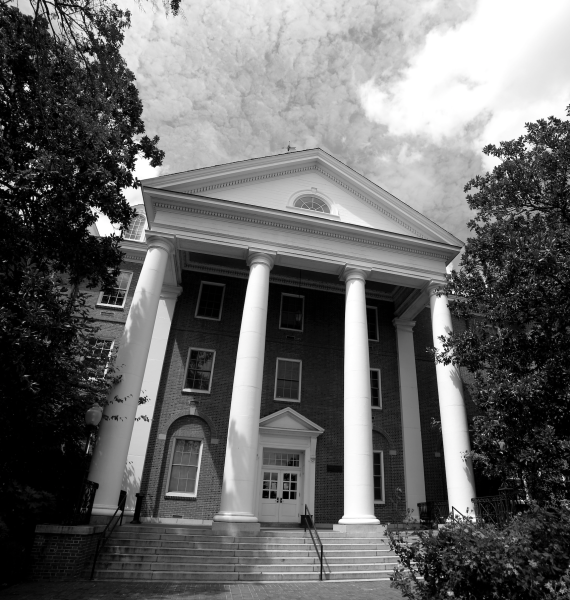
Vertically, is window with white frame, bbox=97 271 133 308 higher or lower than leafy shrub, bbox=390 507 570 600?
higher

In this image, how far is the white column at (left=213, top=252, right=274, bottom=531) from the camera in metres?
13.2

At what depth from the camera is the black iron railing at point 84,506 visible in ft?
34.8

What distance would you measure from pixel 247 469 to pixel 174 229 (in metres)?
9.22

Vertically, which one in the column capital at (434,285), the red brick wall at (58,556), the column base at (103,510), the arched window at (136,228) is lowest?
the red brick wall at (58,556)

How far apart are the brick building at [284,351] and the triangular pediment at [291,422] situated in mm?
62

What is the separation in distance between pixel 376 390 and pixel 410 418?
1.99 m

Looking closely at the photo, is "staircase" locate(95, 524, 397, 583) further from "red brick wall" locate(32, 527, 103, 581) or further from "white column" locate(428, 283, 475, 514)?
"white column" locate(428, 283, 475, 514)

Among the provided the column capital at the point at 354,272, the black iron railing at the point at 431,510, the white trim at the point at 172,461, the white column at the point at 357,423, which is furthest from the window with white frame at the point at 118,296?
the black iron railing at the point at 431,510

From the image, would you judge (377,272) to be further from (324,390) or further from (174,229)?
(174,229)

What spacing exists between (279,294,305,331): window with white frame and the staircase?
404 inches

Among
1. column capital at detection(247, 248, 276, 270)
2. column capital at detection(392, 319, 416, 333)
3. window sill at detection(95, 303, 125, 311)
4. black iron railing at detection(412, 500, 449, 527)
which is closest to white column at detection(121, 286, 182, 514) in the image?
window sill at detection(95, 303, 125, 311)

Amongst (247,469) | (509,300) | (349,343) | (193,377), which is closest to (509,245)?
(509,300)

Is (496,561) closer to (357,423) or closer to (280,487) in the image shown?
(357,423)

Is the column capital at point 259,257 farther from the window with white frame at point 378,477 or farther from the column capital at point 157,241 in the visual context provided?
the window with white frame at point 378,477
